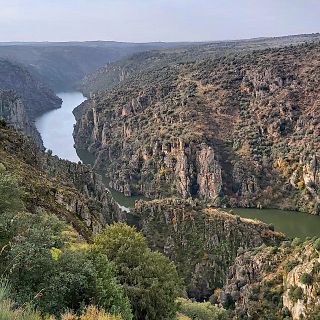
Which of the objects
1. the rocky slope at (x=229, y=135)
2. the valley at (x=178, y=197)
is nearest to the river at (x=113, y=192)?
the valley at (x=178, y=197)

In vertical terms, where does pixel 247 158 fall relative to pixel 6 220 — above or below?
below

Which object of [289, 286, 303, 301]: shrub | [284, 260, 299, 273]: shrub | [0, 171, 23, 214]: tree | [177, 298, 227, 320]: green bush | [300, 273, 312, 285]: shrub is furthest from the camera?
[284, 260, 299, 273]: shrub

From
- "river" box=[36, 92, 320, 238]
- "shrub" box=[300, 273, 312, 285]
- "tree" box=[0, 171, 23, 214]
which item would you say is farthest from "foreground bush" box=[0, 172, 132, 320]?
"river" box=[36, 92, 320, 238]

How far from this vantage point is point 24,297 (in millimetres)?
11227

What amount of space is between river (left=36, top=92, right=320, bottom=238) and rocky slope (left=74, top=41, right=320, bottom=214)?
8.37 feet

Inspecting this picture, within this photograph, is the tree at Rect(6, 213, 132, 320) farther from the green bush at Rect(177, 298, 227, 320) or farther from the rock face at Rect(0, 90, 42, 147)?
the rock face at Rect(0, 90, 42, 147)

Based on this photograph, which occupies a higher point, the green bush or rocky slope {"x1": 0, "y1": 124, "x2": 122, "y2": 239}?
rocky slope {"x1": 0, "y1": 124, "x2": 122, "y2": 239}

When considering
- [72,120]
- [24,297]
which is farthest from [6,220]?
[72,120]

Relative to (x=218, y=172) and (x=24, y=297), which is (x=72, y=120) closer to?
(x=218, y=172)

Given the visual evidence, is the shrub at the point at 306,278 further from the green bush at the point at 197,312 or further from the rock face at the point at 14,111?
the rock face at the point at 14,111

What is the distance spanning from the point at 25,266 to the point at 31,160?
31.4 metres

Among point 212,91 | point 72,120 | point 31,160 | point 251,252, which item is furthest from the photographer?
point 72,120

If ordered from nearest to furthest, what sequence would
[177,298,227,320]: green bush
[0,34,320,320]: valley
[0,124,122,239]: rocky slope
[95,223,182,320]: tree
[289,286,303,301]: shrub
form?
[0,34,320,320]: valley → [95,223,182,320]: tree → [177,298,227,320]: green bush → [0,124,122,239]: rocky slope → [289,286,303,301]: shrub

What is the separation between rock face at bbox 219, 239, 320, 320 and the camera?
112 feet
